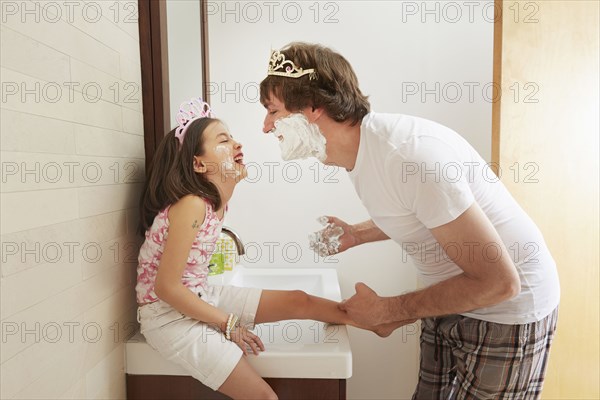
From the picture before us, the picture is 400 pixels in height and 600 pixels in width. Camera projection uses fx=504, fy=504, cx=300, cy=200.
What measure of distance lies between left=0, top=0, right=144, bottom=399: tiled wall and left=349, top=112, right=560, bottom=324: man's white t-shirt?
0.50 meters

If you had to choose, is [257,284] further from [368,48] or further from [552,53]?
[552,53]

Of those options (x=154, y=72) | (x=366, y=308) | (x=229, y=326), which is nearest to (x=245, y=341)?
(x=229, y=326)

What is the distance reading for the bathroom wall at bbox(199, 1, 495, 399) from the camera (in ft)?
4.83

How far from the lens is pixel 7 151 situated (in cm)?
66

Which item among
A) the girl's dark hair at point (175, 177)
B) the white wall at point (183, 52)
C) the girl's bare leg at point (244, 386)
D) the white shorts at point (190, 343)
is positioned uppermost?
the white wall at point (183, 52)

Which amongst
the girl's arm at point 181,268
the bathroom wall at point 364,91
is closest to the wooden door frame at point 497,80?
the bathroom wall at point 364,91

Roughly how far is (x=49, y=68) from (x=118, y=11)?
314 mm

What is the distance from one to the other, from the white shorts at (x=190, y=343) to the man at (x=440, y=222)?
292 mm

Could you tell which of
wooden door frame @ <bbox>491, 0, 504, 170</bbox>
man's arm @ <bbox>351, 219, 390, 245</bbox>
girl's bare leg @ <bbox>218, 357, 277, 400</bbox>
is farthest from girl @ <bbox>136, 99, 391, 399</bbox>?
wooden door frame @ <bbox>491, 0, 504, 170</bbox>

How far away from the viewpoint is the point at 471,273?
0.91 m

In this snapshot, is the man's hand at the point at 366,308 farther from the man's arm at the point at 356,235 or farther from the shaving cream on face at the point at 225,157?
the shaving cream on face at the point at 225,157

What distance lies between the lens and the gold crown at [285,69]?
1.04 m

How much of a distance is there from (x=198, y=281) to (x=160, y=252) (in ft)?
0.36

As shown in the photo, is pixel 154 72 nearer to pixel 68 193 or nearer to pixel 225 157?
pixel 225 157
